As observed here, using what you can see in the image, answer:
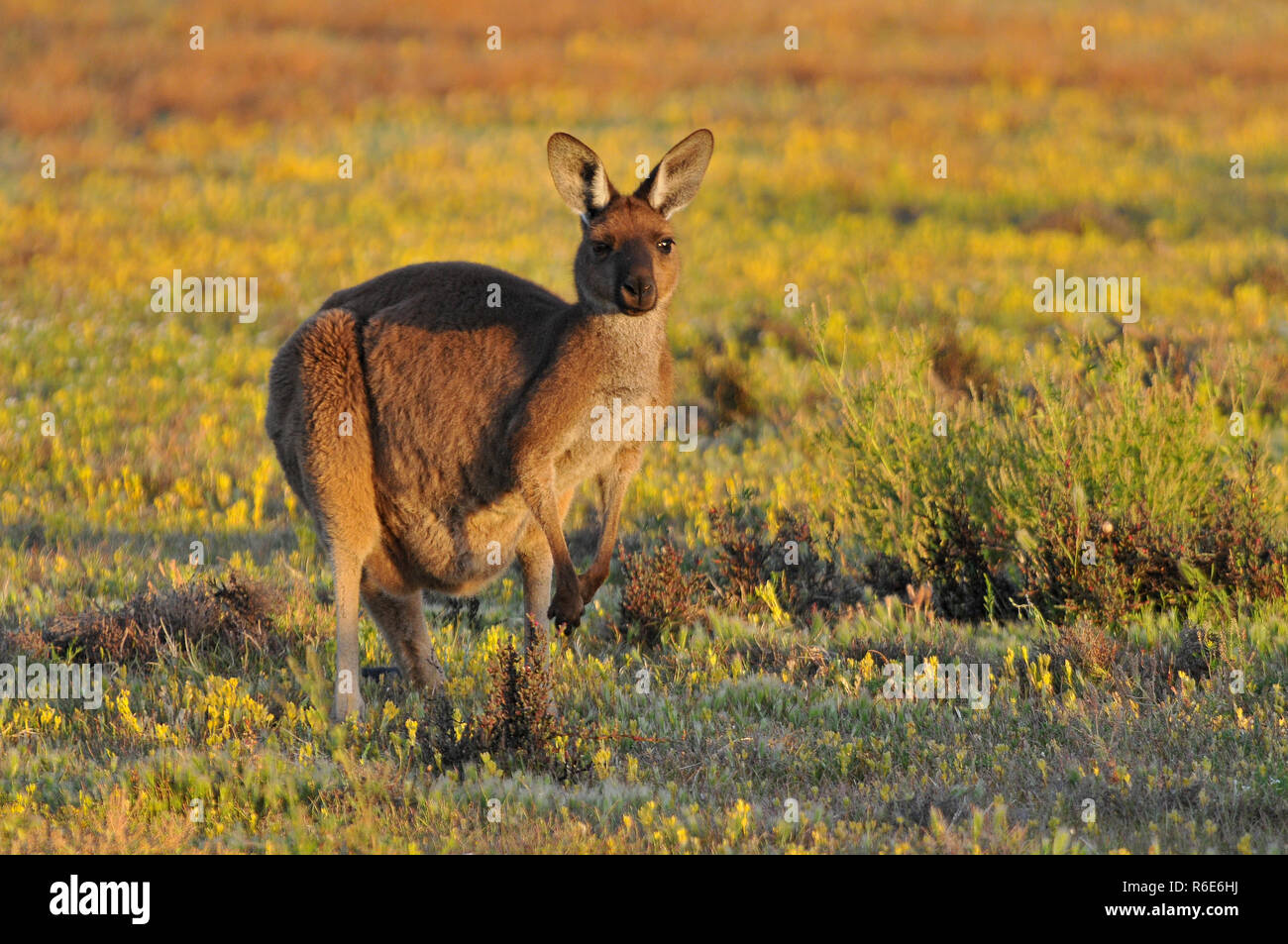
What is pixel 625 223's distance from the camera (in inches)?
240

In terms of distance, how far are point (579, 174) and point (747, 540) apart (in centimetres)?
265

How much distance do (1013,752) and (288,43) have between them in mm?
26572

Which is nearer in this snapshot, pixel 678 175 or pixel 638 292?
pixel 638 292

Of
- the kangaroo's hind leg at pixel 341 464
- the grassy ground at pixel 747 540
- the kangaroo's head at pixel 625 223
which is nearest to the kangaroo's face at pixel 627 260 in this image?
the kangaroo's head at pixel 625 223

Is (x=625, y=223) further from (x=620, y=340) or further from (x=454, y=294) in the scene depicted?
(x=454, y=294)

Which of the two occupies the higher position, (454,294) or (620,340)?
(454,294)

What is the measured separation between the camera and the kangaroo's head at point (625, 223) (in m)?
5.95

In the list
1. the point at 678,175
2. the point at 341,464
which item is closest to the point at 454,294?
the point at 341,464

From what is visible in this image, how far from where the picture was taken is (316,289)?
15.6 metres

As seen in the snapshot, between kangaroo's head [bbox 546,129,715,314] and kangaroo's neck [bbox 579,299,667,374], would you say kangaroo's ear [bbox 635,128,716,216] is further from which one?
kangaroo's neck [bbox 579,299,667,374]

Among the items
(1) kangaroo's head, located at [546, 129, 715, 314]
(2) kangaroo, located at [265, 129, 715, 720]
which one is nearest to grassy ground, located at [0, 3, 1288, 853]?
(2) kangaroo, located at [265, 129, 715, 720]

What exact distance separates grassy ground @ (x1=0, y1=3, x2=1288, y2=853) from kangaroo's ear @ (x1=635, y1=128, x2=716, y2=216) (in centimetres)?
171

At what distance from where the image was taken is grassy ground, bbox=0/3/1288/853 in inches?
218

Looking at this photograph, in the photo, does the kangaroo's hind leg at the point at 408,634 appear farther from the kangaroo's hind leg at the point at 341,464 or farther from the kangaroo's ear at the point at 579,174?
the kangaroo's ear at the point at 579,174
